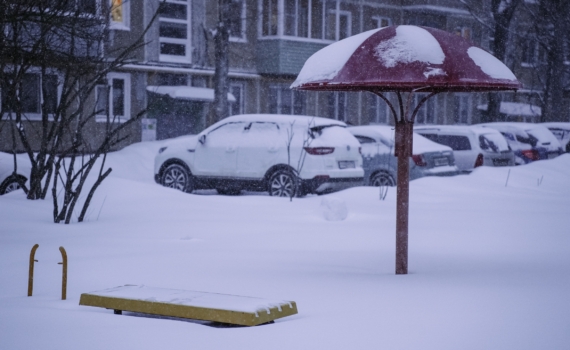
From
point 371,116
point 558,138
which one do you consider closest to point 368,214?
point 558,138

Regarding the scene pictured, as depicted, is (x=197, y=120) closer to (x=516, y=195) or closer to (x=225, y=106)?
(x=225, y=106)

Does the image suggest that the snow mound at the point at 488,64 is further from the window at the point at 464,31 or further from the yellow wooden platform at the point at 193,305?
the window at the point at 464,31

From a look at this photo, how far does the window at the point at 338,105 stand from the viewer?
116 feet

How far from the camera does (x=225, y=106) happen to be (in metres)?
25.9

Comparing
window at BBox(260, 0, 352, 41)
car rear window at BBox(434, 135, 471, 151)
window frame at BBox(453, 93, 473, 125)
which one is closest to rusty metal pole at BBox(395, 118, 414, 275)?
car rear window at BBox(434, 135, 471, 151)

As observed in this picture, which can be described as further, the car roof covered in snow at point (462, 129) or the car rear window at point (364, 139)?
the car roof covered in snow at point (462, 129)

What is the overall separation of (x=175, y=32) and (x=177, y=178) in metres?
13.5

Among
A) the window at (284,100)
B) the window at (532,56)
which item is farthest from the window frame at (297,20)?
the window at (532,56)

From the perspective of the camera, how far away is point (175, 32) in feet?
98.4

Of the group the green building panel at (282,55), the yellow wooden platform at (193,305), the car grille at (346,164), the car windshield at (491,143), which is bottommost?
the yellow wooden platform at (193,305)

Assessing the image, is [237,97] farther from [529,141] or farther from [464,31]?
[464,31]

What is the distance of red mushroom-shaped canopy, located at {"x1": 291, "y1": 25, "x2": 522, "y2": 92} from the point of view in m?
6.29

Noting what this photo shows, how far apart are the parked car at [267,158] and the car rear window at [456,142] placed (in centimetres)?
335

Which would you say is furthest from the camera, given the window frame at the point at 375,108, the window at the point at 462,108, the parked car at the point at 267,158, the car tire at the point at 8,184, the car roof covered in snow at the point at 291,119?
the window at the point at 462,108
